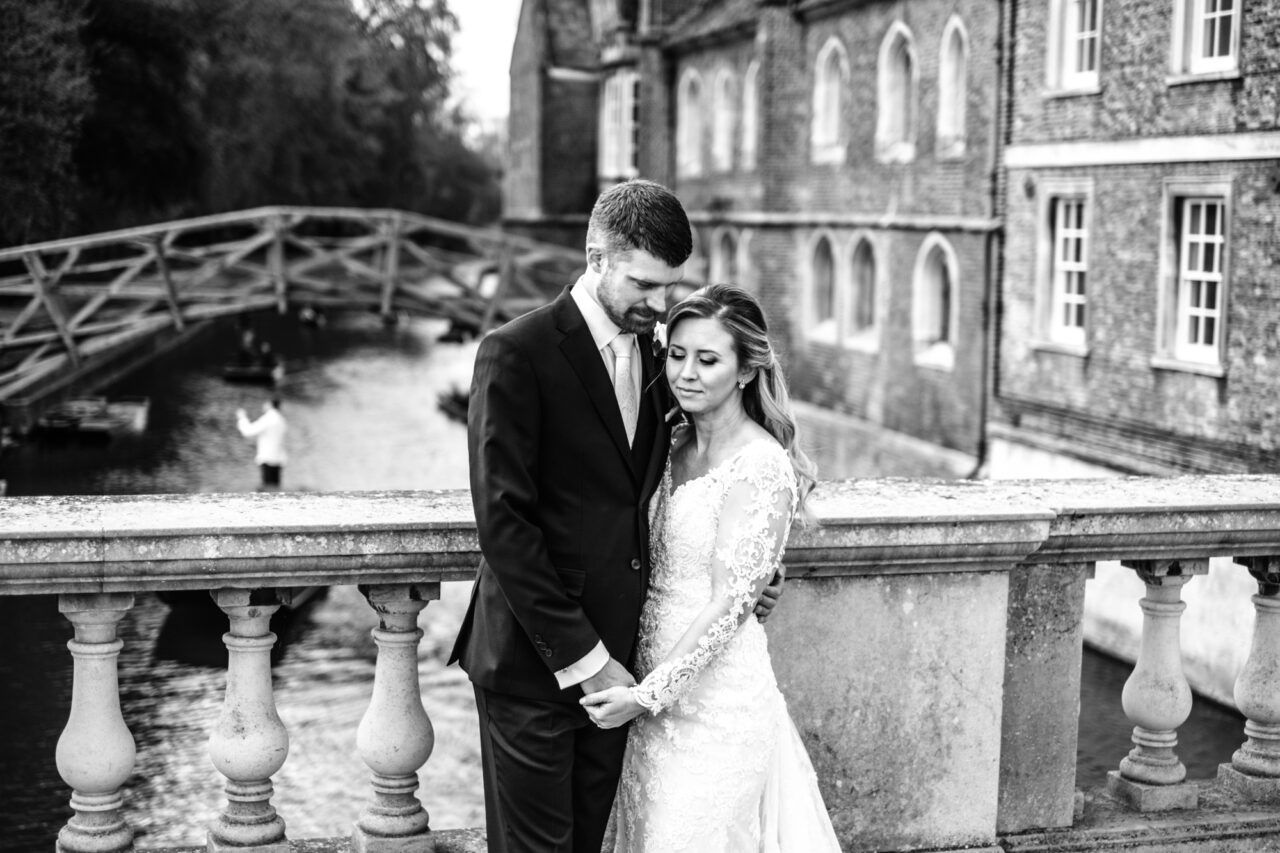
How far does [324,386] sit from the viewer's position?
43875 millimetres

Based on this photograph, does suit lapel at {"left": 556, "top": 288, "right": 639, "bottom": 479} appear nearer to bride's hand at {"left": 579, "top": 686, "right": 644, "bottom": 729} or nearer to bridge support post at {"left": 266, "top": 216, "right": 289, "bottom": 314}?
bride's hand at {"left": 579, "top": 686, "right": 644, "bottom": 729}

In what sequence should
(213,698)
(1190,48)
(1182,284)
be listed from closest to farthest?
(213,698) → (1190,48) → (1182,284)

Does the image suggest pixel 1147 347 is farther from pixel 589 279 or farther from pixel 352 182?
pixel 352 182

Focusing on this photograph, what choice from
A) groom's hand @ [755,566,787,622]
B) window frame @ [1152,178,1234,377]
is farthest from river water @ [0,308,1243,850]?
window frame @ [1152,178,1234,377]

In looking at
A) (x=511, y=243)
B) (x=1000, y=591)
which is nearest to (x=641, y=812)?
(x=1000, y=591)

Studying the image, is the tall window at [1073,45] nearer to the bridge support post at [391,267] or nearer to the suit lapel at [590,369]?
the bridge support post at [391,267]

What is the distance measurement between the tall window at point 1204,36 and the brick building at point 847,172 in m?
4.74

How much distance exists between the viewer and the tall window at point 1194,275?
1727 centimetres

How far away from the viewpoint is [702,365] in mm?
3656

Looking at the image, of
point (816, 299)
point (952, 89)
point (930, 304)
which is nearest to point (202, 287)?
point (816, 299)

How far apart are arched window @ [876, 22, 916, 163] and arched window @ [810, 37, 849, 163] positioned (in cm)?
182

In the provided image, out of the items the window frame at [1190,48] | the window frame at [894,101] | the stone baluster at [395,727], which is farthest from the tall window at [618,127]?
the stone baluster at [395,727]

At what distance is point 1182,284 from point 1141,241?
69 centimetres

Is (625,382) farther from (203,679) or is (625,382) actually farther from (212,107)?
(212,107)
